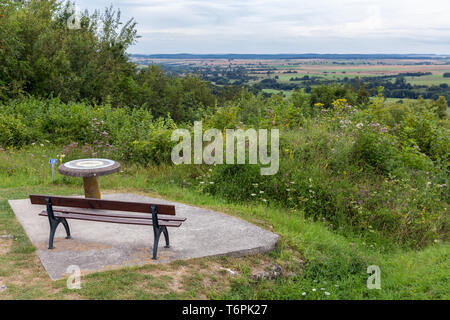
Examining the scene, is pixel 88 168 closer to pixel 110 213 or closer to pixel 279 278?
pixel 110 213

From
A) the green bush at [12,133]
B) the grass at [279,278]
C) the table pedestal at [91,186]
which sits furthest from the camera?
the green bush at [12,133]

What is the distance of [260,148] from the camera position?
8.59 metres

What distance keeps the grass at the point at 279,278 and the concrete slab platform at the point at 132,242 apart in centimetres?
14

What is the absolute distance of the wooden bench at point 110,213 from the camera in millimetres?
4781

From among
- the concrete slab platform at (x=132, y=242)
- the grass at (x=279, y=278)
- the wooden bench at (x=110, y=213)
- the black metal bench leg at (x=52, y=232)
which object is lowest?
the grass at (x=279, y=278)

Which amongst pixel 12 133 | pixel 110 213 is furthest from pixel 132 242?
A: pixel 12 133

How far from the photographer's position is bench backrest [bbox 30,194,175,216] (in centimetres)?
474

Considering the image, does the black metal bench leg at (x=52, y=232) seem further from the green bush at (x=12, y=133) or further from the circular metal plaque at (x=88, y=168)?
the green bush at (x=12, y=133)

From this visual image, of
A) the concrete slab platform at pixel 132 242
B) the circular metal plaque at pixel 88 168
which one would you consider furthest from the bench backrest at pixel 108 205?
the circular metal plaque at pixel 88 168

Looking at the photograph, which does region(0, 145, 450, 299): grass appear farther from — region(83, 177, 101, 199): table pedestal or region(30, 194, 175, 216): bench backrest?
region(83, 177, 101, 199): table pedestal

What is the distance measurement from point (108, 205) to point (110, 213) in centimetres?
28

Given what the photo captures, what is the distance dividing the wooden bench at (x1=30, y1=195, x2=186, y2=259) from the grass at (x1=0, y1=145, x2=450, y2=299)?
47cm

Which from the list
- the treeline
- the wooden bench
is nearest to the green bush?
the treeline

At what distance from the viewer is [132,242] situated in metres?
5.36
